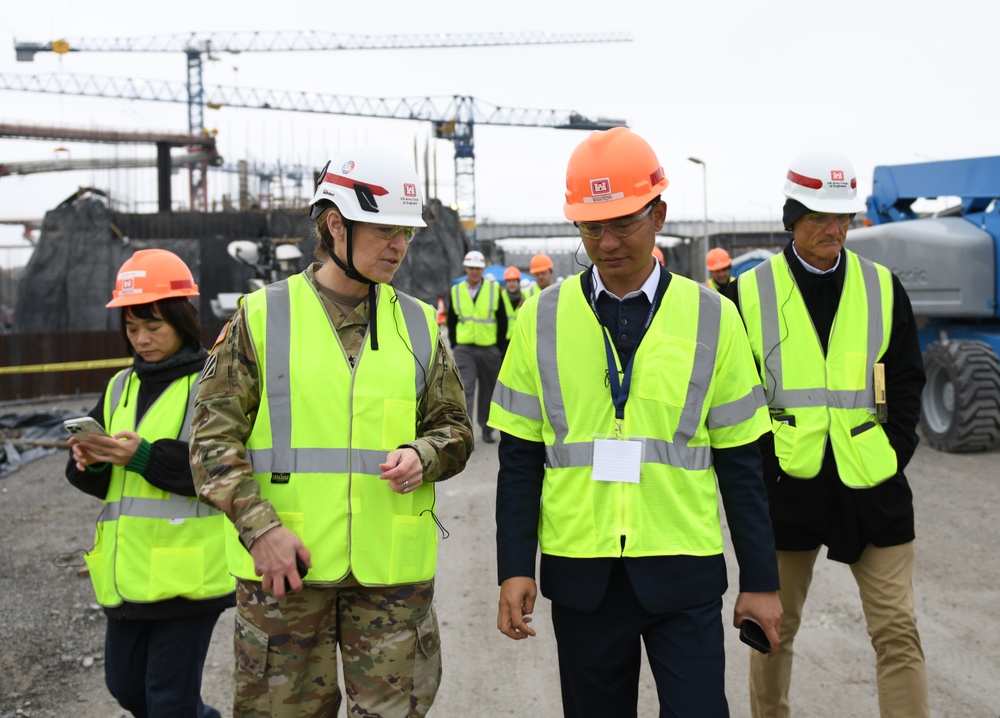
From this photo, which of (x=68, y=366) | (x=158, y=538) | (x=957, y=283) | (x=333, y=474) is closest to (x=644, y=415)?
(x=333, y=474)

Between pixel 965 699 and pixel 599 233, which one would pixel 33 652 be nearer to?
pixel 599 233

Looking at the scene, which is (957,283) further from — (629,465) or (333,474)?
(333,474)

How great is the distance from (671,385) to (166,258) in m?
2.13

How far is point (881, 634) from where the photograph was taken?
10.8ft

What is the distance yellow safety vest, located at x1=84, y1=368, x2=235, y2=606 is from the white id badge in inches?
56.8

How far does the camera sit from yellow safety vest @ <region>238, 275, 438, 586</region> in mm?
2652

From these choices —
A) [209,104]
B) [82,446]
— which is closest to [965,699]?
[82,446]

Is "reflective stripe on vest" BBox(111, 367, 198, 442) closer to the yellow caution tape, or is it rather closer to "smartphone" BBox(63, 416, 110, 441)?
"smartphone" BBox(63, 416, 110, 441)

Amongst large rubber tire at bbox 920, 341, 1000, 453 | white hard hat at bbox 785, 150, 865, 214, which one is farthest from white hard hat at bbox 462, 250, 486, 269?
white hard hat at bbox 785, 150, 865, 214

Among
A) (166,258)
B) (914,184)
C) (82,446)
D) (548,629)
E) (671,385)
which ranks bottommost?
(548,629)

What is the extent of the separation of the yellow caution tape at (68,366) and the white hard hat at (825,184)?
47.8ft

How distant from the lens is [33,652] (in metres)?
4.94

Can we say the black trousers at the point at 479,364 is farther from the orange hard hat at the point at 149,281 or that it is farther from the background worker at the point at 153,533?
the background worker at the point at 153,533

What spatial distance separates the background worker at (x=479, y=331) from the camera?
1133cm
